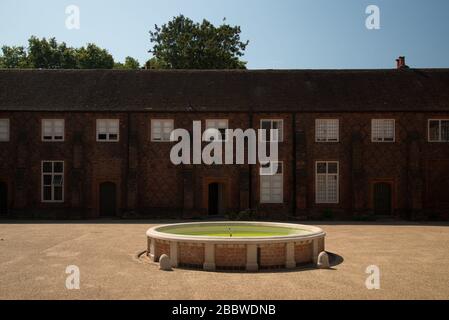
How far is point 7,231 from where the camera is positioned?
2253cm

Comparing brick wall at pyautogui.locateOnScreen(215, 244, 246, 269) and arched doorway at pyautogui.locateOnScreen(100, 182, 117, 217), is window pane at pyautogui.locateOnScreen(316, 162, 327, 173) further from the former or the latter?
brick wall at pyautogui.locateOnScreen(215, 244, 246, 269)

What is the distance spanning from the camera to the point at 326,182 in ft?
98.6

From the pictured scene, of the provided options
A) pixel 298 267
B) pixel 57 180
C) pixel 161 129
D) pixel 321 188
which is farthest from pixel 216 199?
pixel 298 267

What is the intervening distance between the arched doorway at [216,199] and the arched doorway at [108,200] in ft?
19.1

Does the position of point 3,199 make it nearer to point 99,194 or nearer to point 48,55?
point 99,194

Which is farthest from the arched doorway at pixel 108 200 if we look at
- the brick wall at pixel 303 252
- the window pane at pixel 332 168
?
the brick wall at pixel 303 252

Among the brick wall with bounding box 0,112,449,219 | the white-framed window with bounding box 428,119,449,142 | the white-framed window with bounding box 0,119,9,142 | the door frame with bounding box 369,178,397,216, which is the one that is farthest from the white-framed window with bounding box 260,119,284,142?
the white-framed window with bounding box 0,119,9,142

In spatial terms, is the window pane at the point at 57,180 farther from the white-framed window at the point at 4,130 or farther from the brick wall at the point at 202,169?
the white-framed window at the point at 4,130

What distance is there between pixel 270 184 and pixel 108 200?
9.85m

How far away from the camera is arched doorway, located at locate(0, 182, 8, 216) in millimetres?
29969

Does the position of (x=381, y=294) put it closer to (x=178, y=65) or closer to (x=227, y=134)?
(x=227, y=134)

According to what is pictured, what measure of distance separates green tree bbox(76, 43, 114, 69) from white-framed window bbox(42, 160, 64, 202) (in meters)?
31.7

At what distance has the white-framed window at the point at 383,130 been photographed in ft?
99.2
